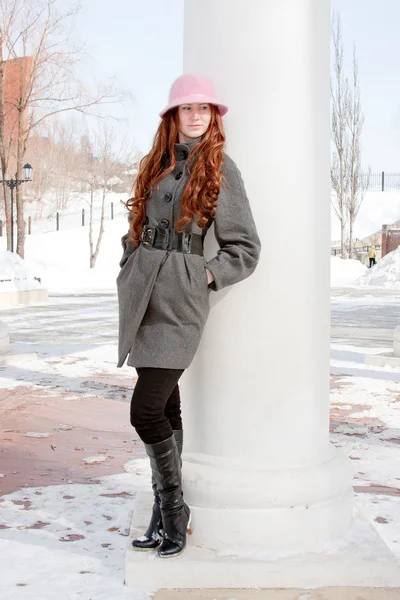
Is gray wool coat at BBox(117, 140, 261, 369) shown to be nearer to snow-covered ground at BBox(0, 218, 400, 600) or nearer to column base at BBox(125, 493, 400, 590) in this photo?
column base at BBox(125, 493, 400, 590)

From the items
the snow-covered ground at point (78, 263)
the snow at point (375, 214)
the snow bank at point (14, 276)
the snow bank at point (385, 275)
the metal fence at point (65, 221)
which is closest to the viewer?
the snow bank at point (14, 276)

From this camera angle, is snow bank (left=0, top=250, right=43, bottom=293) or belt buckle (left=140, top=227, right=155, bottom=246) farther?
snow bank (left=0, top=250, right=43, bottom=293)

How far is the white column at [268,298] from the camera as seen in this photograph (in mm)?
2967

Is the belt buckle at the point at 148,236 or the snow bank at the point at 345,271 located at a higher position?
the belt buckle at the point at 148,236

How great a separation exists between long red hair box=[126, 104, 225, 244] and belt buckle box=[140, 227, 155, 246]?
26 mm

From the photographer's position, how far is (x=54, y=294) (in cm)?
2419

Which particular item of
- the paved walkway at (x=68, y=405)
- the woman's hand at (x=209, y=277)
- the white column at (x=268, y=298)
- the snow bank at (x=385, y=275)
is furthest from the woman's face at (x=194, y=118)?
the snow bank at (x=385, y=275)

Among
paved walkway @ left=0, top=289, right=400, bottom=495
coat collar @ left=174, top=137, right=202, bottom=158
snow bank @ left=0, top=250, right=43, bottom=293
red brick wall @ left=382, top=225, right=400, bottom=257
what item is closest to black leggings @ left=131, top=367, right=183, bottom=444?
coat collar @ left=174, top=137, right=202, bottom=158

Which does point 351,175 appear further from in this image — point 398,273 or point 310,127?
point 310,127

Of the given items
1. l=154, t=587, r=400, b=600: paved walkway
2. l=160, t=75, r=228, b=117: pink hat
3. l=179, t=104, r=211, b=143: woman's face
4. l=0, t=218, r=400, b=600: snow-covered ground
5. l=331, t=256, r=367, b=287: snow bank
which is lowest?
l=331, t=256, r=367, b=287: snow bank

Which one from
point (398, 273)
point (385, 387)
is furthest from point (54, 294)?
point (385, 387)

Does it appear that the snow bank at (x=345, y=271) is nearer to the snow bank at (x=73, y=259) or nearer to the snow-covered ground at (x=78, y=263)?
the snow-covered ground at (x=78, y=263)

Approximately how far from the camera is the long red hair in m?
2.81

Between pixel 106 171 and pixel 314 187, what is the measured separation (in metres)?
37.7
